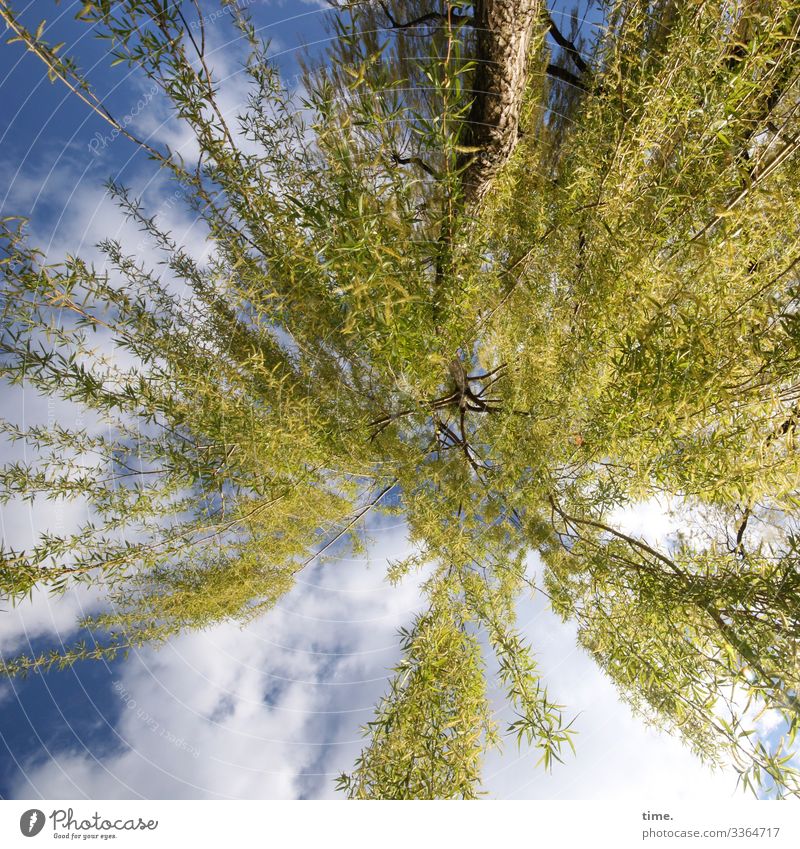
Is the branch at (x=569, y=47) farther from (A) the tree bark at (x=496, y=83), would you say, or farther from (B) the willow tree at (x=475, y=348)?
(A) the tree bark at (x=496, y=83)

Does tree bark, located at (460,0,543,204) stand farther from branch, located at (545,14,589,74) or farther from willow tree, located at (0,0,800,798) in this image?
branch, located at (545,14,589,74)

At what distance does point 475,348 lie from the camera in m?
2.98

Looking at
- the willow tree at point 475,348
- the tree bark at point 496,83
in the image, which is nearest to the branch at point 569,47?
the willow tree at point 475,348

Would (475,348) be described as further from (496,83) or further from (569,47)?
(569,47)

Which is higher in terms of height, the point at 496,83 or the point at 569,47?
the point at 569,47

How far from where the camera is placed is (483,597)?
254cm

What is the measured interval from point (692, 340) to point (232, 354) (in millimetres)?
2344

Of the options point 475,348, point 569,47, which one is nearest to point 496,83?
point 475,348

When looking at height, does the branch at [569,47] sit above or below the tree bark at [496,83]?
above

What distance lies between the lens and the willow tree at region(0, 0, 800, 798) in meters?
1.34

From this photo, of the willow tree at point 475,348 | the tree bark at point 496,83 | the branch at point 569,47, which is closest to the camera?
the willow tree at point 475,348

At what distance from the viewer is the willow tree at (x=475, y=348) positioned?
4.39 feet

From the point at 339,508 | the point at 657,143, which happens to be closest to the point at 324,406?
the point at 339,508

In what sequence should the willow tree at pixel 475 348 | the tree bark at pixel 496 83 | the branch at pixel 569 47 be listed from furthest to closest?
the branch at pixel 569 47, the tree bark at pixel 496 83, the willow tree at pixel 475 348
